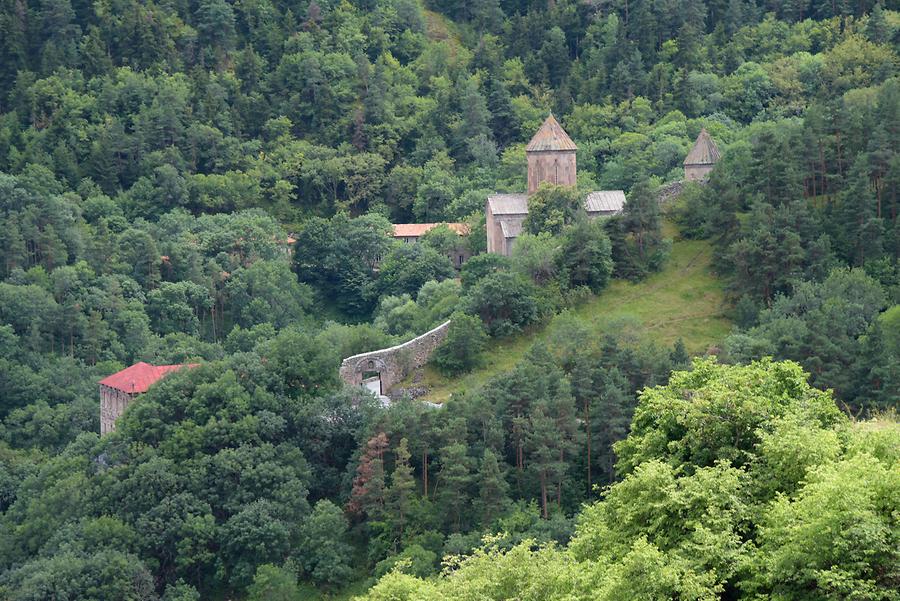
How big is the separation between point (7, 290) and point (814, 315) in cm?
4096

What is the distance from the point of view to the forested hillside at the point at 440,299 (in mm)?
27875

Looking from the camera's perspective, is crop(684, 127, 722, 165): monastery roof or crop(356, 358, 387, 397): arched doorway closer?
crop(356, 358, 387, 397): arched doorway

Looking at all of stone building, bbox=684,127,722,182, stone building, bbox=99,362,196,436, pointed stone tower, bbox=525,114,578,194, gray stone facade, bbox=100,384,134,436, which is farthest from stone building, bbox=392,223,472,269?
gray stone facade, bbox=100,384,134,436

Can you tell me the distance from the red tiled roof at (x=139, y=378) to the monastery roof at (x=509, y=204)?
1609cm

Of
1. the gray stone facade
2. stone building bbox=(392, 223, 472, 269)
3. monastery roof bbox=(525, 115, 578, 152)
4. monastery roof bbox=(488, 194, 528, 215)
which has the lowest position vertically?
the gray stone facade

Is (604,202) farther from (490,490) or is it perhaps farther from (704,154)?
(490,490)

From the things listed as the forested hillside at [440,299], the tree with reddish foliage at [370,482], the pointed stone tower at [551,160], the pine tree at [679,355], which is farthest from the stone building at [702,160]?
the tree with reddish foliage at [370,482]

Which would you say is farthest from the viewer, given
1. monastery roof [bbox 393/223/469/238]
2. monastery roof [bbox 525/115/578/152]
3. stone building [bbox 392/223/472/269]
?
monastery roof [bbox 393/223/469/238]

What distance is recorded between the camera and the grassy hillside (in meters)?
55.5

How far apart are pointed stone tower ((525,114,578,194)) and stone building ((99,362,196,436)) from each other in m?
19.1

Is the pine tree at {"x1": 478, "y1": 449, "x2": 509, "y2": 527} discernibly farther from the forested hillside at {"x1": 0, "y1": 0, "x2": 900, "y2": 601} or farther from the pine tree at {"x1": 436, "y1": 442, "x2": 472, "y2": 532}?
the pine tree at {"x1": 436, "y1": 442, "x2": 472, "y2": 532}

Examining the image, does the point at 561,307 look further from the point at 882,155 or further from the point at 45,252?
the point at 45,252

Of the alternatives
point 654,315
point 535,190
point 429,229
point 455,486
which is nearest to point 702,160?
point 535,190

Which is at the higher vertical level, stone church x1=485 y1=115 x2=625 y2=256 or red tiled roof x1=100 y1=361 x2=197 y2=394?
stone church x1=485 y1=115 x2=625 y2=256
